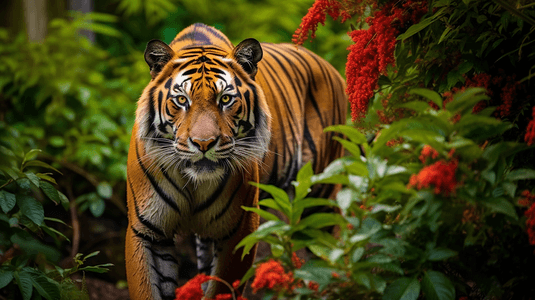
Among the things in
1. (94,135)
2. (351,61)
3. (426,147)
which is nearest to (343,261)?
(426,147)

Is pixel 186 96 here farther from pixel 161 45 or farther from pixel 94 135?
pixel 94 135

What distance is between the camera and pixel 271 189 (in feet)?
5.62

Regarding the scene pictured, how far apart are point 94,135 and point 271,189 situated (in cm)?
372

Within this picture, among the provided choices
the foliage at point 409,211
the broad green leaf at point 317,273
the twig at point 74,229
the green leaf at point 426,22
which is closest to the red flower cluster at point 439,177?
the foliage at point 409,211

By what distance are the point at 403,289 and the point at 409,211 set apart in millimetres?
255

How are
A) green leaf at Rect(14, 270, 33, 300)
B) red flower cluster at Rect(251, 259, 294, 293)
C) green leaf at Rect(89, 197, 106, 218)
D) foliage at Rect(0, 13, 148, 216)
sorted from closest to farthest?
red flower cluster at Rect(251, 259, 294, 293), green leaf at Rect(14, 270, 33, 300), green leaf at Rect(89, 197, 106, 218), foliage at Rect(0, 13, 148, 216)

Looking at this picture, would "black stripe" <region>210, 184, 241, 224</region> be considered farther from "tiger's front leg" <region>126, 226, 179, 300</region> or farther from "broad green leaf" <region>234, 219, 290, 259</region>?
"broad green leaf" <region>234, 219, 290, 259</region>

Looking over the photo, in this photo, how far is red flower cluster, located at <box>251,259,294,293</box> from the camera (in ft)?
5.44

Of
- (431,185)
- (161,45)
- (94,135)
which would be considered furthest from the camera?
(94,135)

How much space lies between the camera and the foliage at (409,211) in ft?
5.25

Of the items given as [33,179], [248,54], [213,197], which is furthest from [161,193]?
[248,54]

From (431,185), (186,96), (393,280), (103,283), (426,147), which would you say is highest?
(186,96)

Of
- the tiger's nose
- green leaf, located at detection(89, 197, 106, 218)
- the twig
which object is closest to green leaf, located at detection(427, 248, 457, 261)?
the tiger's nose

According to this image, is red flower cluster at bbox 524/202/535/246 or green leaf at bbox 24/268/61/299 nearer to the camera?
red flower cluster at bbox 524/202/535/246
